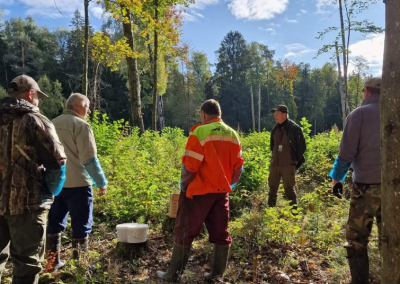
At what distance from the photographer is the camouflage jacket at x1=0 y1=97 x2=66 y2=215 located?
2.61 metres

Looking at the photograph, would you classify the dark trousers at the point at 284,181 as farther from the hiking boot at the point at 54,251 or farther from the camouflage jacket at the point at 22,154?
the camouflage jacket at the point at 22,154

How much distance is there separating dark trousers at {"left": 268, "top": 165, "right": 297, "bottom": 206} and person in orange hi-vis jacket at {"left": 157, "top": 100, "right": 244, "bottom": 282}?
114 inches

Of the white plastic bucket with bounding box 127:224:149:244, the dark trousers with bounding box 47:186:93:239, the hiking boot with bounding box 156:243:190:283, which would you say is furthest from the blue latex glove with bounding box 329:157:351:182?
the dark trousers with bounding box 47:186:93:239

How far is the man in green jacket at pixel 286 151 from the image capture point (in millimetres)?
5977

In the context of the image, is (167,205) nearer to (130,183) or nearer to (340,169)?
(130,183)

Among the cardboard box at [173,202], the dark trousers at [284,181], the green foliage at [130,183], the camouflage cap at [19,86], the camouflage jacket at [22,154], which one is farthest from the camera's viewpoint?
the dark trousers at [284,181]

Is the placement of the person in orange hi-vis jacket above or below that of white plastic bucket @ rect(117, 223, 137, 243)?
above

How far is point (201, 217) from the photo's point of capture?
3246mm

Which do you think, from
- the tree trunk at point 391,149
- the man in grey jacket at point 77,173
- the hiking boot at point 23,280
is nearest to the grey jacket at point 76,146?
the man in grey jacket at point 77,173

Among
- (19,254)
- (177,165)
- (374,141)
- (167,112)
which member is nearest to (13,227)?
(19,254)

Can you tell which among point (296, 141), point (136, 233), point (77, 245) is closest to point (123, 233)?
point (136, 233)

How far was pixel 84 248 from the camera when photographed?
12.0 ft

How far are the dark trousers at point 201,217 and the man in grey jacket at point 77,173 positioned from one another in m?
1.04

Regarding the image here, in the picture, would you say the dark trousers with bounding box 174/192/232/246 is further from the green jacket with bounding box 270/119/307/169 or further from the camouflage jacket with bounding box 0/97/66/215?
the green jacket with bounding box 270/119/307/169
